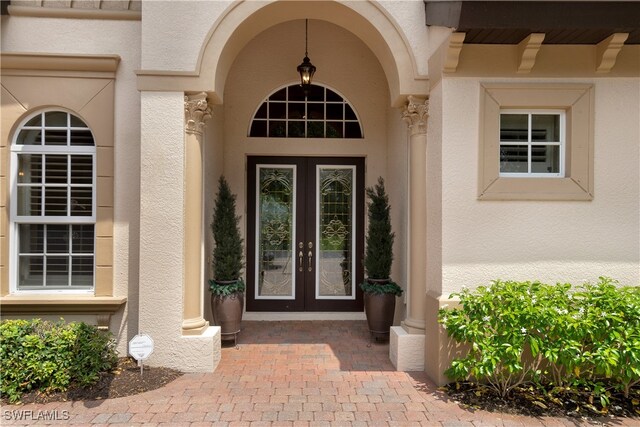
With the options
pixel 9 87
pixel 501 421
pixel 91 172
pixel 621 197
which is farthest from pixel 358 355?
pixel 9 87

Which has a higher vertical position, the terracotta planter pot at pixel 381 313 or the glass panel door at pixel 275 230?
the glass panel door at pixel 275 230

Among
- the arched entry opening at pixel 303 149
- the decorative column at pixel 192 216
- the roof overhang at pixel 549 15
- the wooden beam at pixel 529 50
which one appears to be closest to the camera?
the roof overhang at pixel 549 15

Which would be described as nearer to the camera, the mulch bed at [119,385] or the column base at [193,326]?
the mulch bed at [119,385]

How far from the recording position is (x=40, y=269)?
211 inches

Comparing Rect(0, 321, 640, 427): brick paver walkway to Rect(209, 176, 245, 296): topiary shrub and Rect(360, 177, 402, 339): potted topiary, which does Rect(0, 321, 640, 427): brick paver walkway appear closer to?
Rect(360, 177, 402, 339): potted topiary

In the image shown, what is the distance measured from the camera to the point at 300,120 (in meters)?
7.15

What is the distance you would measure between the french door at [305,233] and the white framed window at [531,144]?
2759 mm

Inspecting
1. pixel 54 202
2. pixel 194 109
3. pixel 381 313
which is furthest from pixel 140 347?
pixel 381 313

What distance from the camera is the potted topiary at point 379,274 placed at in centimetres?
589

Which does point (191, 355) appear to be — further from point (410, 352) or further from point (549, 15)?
point (549, 15)

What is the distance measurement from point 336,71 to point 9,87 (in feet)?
14.9

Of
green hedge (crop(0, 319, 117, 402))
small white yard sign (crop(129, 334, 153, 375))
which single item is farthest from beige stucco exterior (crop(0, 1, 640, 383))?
green hedge (crop(0, 319, 117, 402))

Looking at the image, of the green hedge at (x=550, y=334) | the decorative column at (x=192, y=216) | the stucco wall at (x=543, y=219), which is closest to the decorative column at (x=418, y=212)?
the stucco wall at (x=543, y=219)

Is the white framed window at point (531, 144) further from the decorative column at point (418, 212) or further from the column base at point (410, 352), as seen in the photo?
the column base at point (410, 352)
